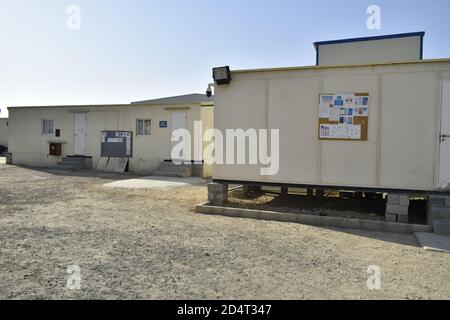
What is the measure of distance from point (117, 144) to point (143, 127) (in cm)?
151

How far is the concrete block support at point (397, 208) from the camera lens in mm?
6617

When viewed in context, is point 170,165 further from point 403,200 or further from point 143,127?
point 403,200

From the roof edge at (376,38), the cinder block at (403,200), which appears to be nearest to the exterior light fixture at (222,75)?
the cinder block at (403,200)

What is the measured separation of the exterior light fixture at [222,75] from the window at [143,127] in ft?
26.8

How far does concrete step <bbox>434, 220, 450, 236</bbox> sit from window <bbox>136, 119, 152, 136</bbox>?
11804 millimetres

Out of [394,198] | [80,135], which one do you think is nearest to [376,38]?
[394,198]

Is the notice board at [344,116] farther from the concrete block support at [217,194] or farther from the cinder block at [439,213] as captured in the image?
the concrete block support at [217,194]

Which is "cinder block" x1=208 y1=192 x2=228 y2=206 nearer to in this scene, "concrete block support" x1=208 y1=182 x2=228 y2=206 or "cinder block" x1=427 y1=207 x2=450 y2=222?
"concrete block support" x1=208 y1=182 x2=228 y2=206

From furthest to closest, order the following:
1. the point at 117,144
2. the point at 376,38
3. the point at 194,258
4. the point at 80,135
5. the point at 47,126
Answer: the point at 47,126
the point at 80,135
the point at 117,144
the point at 376,38
the point at 194,258

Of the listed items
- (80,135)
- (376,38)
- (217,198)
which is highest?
(376,38)

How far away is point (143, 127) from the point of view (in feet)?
51.4

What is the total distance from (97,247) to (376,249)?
3.84m

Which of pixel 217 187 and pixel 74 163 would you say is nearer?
pixel 217 187

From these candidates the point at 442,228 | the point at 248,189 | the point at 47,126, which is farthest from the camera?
the point at 47,126
